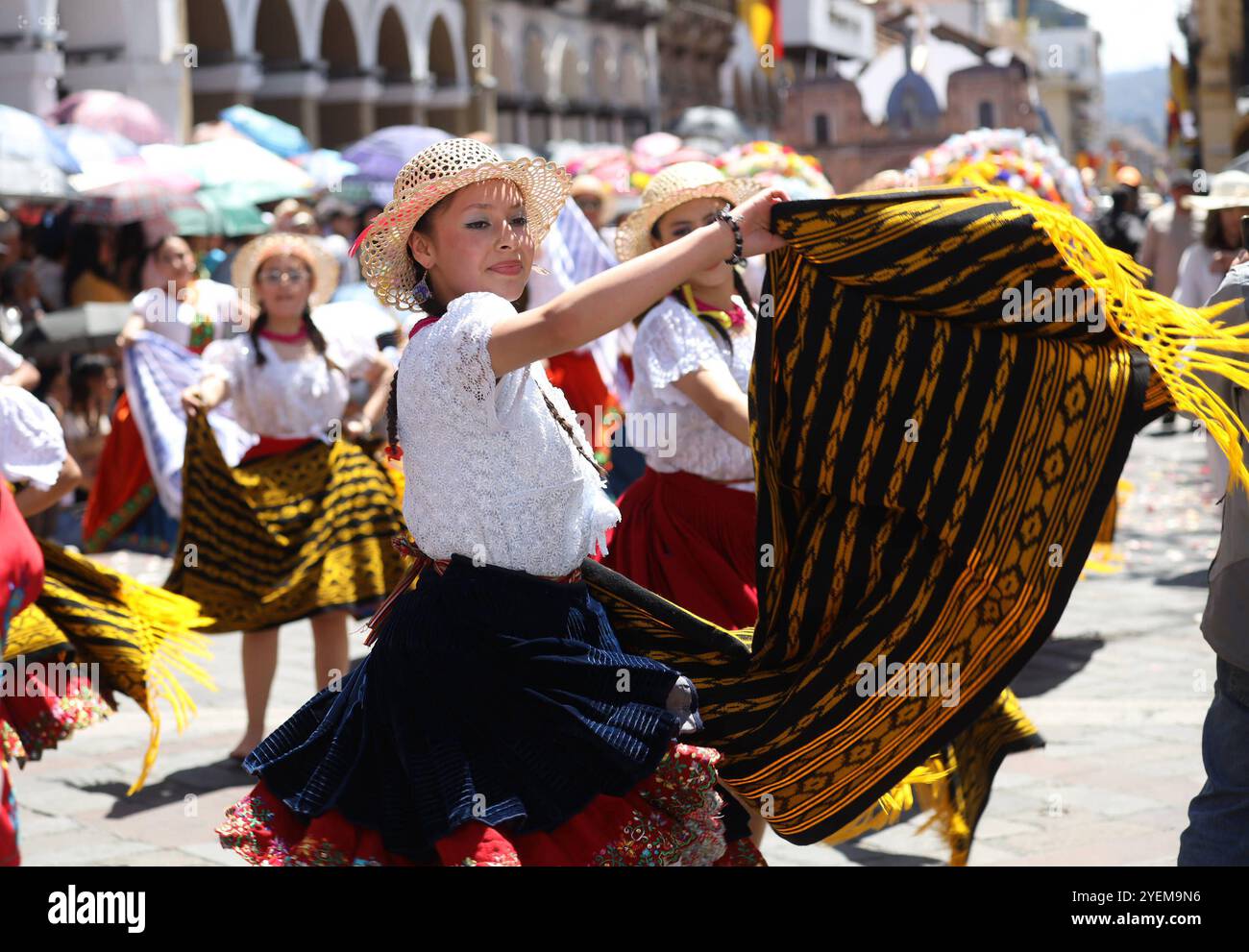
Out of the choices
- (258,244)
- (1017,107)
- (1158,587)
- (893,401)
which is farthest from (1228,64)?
(893,401)

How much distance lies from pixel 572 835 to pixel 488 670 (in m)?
0.33

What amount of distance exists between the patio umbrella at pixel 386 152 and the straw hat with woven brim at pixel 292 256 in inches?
378

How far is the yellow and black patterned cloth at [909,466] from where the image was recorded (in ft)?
11.2

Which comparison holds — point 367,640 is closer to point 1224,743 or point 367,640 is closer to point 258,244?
point 1224,743

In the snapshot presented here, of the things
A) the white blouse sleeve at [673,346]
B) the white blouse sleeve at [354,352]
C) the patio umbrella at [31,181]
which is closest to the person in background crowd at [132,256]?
the patio umbrella at [31,181]

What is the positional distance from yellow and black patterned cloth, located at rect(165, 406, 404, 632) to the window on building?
20.4m

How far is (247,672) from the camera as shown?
6.86m

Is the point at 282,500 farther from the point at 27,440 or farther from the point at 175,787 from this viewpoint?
the point at 27,440

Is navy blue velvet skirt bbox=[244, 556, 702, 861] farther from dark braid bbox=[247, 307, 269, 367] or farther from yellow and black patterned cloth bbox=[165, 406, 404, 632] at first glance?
dark braid bbox=[247, 307, 269, 367]

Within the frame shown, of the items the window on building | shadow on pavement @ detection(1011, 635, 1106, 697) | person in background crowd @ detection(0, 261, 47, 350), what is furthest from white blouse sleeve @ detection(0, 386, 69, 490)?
the window on building

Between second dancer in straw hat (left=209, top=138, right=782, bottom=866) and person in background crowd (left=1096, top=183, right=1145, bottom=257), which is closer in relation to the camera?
second dancer in straw hat (left=209, top=138, right=782, bottom=866)

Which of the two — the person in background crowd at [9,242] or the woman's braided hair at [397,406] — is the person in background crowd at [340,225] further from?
the woman's braided hair at [397,406]

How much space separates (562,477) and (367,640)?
59 cm

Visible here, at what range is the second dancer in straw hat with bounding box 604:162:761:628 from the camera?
4953 millimetres
